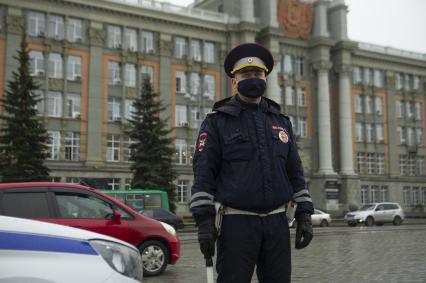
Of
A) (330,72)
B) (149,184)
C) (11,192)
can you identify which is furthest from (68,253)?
(330,72)

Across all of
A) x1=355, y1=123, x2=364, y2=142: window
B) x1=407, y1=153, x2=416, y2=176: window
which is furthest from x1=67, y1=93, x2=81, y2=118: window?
x1=407, y1=153, x2=416, y2=176: window

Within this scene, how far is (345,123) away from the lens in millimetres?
59125

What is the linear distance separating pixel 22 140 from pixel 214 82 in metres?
24.0

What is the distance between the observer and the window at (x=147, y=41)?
49281mm

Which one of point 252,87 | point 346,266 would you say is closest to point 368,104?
point 346,266

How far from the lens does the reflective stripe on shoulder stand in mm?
3285

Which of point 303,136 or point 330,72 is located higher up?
point 330,72

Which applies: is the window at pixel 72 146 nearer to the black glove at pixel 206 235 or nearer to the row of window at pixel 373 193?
the row of window at pixel 373 193

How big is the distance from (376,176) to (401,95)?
11.3 meters

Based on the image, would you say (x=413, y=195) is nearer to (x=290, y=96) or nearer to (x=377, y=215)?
(x=290, y=96)

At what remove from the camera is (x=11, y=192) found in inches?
345

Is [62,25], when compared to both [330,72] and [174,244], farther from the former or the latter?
[174,244]

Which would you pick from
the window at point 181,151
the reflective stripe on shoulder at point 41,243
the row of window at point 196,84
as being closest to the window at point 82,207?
the reflective stripe on shoulder at point 41,243

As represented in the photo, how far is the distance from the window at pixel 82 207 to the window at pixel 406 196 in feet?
193
